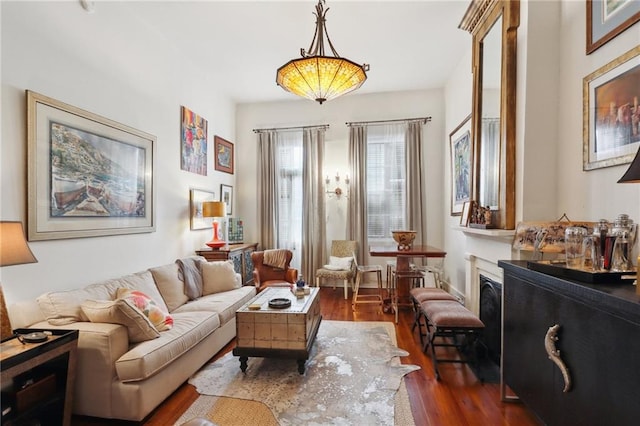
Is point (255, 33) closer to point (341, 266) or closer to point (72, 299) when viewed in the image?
point (72, 299)

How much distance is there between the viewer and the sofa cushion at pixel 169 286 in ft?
10.3

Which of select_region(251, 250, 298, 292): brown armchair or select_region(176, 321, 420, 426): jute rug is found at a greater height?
select_region(251, 250, 298, 292): brown armchair

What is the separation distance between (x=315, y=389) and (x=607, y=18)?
321 cm

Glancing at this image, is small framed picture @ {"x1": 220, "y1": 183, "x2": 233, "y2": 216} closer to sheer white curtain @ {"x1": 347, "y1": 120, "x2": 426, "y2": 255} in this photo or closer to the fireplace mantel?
sheer white curtain @ {"x1": 347, "y1": 120, "x2": 426, "y2": 255}

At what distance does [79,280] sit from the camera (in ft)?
8.73

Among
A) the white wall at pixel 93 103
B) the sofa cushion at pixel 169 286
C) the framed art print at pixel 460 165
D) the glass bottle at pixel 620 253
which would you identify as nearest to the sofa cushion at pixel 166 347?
the sofa cushion at pixel 169 286

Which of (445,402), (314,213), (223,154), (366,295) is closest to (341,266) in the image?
(366,295)

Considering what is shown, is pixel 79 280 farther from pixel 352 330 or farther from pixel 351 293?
pixel 351 293

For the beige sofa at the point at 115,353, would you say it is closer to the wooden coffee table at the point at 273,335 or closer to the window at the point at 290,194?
the wooden coffee table at the point at 273,335

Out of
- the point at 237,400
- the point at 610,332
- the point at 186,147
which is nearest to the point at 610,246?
the point at 610,332

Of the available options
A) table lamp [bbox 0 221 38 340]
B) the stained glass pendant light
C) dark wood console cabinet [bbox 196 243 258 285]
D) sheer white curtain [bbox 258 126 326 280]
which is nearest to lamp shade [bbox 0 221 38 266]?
table lamp [bbox 0 221 38 340]

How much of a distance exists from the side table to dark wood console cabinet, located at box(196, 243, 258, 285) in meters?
2.50

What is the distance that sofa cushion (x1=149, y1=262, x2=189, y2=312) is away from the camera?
3150 millimetres

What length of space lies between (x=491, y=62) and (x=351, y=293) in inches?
153
